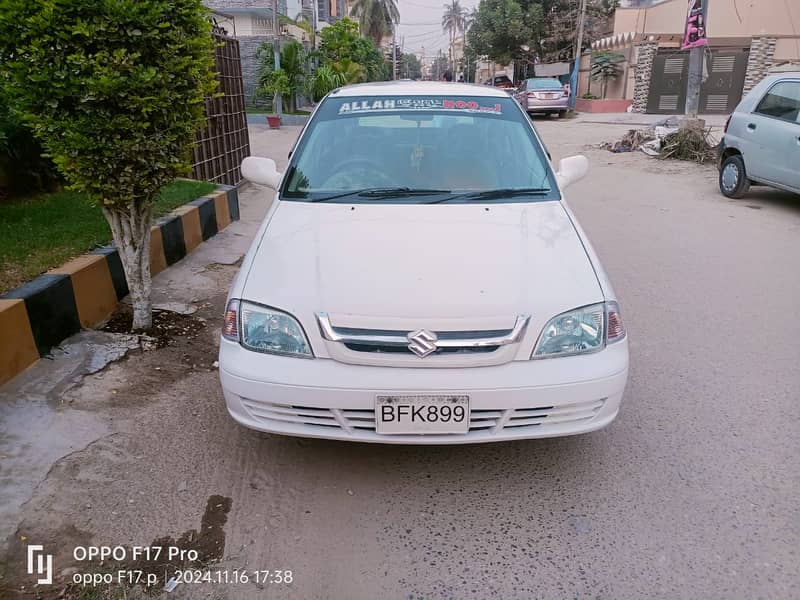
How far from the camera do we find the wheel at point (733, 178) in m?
8.54

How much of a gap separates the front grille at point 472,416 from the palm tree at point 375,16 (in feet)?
152

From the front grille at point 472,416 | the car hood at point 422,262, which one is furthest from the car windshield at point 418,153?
the front grille at point 472,416

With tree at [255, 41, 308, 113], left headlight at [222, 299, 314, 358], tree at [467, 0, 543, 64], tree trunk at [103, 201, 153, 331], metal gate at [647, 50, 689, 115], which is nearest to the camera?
left headlight at [222, 299, 314, 358]

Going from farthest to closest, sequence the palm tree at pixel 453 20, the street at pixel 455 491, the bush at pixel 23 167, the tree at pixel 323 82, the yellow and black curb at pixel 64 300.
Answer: the palm tree at pixel 453 20, the tree at pixel 323 82, the bush at pixel 23 167, the yellow and black curb at pixel 64 300, the street at pixel 455 491

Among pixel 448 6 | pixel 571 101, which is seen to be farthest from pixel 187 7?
pixel 448 6

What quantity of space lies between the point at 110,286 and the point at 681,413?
375cm

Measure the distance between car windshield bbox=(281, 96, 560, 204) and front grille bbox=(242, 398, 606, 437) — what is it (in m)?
1.30

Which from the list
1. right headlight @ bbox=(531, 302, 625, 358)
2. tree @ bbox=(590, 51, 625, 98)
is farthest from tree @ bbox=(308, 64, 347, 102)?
right headlight @ bbox=(531, 302, 625, 358)

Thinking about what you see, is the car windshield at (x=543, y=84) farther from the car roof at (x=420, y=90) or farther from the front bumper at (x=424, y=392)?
the front bumper at (x=424, y=392)

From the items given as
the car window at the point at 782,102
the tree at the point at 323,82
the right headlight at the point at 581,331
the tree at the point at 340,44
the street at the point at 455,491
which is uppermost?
the tree at the point at 340,44

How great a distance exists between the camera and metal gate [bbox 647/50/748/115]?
24641mm

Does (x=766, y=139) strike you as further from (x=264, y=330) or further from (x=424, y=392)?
(x=264, y=330)

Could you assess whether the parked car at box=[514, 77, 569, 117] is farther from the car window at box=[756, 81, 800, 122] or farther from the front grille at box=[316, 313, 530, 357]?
the front grille at box=[316, 313, 530, 357]

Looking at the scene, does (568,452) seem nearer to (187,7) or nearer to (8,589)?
(8,589)
